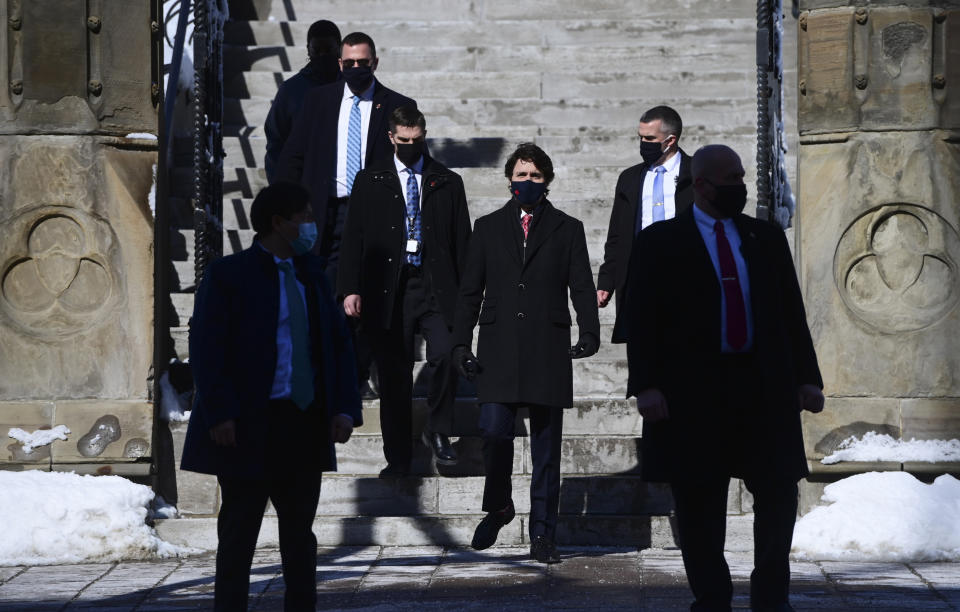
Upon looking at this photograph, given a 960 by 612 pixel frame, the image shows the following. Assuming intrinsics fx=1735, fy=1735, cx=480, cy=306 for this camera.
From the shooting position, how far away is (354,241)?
897cm

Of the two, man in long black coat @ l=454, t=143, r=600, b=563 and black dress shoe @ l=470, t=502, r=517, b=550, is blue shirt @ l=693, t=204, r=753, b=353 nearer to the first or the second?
man in long black coat @ l=454, t=143, r=600, b=563

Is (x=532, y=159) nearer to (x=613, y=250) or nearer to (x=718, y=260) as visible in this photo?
(x=613, y=250)

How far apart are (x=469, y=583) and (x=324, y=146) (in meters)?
2.90

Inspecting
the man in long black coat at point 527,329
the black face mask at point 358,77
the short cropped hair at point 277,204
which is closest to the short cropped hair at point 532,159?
the man in long black coat at point 527,329

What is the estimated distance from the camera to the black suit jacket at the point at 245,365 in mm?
6008

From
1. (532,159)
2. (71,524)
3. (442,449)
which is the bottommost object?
(71,524)

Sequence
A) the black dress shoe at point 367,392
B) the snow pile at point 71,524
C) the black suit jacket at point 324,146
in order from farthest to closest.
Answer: the black dress shoe at point 367,392, the black suit jacket at point 324,146, the snow pile at point 71,524

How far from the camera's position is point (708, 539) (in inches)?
240

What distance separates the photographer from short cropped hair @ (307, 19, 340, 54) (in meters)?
10.4

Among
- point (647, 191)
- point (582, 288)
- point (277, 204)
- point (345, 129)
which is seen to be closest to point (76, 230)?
point (345, 129)

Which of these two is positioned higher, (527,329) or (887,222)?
(887,222)

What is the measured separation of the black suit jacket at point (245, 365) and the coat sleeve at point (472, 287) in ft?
7.32

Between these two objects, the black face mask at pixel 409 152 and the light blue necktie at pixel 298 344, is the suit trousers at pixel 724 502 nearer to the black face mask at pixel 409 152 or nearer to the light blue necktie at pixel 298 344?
the light blue necktie at pixel 298 344

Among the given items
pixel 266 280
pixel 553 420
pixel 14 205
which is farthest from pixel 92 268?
pixel 266 280
